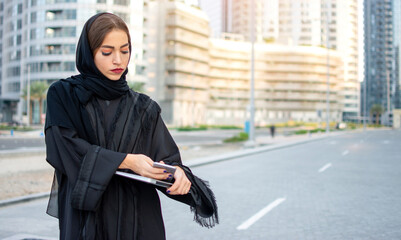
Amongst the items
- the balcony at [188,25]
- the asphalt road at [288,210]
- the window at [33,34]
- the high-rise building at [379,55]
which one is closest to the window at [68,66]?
the window at [33,34]

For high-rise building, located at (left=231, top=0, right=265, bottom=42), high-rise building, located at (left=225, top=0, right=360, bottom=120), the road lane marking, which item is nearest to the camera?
the road lane marking

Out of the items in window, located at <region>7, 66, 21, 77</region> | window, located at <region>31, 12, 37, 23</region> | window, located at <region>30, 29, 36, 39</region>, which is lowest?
window, located at <region>7, 66, 21, 77</region>

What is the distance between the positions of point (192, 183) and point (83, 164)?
1.89 ft

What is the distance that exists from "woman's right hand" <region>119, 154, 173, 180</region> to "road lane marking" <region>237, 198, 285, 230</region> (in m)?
4.25

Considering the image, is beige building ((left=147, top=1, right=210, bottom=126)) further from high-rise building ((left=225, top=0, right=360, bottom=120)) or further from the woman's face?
the woman's face

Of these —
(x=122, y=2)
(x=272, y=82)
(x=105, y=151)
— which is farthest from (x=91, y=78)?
(x=272, y=82)

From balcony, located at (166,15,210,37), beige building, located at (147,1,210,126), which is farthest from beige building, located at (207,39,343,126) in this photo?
beige building, located at (147,1,210,126)

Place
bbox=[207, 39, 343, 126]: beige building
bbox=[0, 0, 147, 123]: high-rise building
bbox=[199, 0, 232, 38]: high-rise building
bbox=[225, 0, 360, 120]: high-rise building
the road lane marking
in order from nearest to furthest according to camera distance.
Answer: the road lane marking
bbox=[0, 0, 147, 123]: high-rise building
bbox=[207, 39, 343, 126]: beige building
bbox=[225, 0, 360, 120]: high-rise building
bbox=[199, 0, 232, 38]: high-rise building

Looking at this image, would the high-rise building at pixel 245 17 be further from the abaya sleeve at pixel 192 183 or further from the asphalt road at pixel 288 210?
the abaya sleeve at pixel 192 183

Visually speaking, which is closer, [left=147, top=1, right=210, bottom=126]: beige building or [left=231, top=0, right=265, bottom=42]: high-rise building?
[left=147, top=1, right=210, bottom=126]: beige building

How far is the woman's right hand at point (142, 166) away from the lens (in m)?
1.99

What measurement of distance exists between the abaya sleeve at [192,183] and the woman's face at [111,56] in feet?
1.23

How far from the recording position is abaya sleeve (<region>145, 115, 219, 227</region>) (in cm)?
222

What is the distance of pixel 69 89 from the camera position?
216 centimetres
